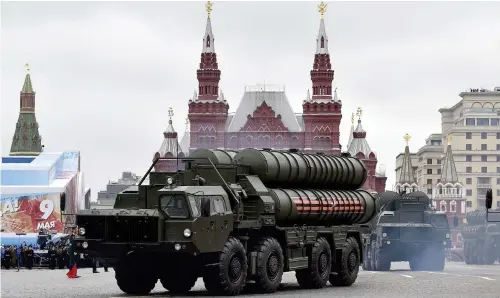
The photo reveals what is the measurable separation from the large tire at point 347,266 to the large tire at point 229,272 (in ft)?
17.2

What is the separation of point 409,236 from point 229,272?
21.1 metres

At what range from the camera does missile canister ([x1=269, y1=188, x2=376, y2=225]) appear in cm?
2605

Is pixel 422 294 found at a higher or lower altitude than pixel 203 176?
lower

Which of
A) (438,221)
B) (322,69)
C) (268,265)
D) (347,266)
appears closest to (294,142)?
(322,69)

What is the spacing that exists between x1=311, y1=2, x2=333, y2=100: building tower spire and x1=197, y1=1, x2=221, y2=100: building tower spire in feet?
40.0

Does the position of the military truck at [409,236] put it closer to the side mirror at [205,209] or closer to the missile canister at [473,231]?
the missile canister at [473,231]

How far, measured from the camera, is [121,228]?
2302 centimetres

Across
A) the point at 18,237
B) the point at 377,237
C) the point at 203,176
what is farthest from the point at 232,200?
the point at 18,237

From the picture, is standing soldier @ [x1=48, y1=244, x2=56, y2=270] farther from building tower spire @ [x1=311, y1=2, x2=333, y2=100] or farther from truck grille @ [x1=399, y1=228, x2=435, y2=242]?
building tower spire @ [x1=311, y1=2, x2=333, y2=100]

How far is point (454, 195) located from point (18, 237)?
4624 inches

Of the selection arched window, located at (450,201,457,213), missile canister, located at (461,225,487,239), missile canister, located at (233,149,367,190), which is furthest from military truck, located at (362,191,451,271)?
arched window, located at (450,201,457,213)

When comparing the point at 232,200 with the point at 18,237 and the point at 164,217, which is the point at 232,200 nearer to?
the point at 164,217

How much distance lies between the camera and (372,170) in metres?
157

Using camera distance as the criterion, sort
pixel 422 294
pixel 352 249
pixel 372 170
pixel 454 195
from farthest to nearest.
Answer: pixel 454 195, pixel 372 170, pixel 352 249, pixel 422 294
